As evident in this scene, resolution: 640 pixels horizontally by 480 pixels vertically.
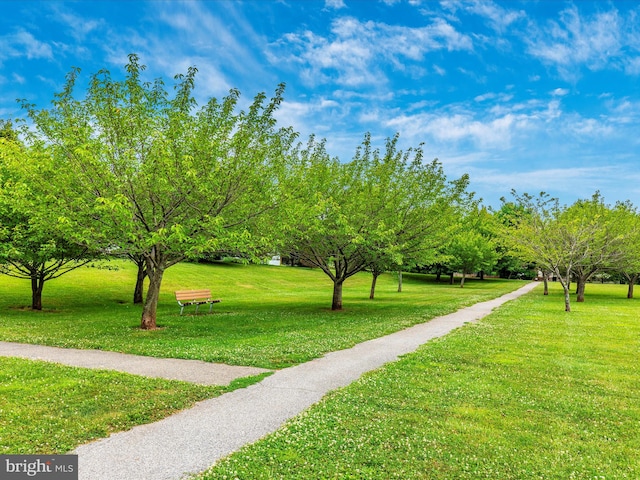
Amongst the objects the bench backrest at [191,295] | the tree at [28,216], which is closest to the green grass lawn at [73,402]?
the tree at [28,216]

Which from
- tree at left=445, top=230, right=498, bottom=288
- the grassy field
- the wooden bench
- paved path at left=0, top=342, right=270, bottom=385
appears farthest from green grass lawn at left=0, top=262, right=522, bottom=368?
tree at left=445, top=230, right=498, bottom=288

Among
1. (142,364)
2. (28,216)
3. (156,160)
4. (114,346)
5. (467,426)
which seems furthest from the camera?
(28,216)

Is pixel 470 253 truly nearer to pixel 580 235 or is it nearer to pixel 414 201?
pixel 580 235

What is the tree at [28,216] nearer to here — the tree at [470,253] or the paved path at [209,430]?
the paved path at [209,430]

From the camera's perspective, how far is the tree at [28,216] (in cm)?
1304

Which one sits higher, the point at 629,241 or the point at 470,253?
the point at 629,241

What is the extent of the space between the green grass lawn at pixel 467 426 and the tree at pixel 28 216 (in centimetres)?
1015

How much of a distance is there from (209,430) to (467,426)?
3.48m

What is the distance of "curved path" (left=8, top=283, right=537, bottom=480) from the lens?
4.46m

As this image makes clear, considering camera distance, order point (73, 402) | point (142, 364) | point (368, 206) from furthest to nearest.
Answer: point (368, 206)
point (142, 364)
point (73, 402)

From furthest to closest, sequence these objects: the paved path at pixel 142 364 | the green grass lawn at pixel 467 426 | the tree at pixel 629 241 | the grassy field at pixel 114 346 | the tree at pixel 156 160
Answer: the tree at pixel 629 241
the tree at pixel 156 160
the paved path at pixel 142 364
the grassy field at pixel 114 346
the green grass lawn at pixel 467 426

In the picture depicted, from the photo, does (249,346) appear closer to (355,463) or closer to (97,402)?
(97,402)

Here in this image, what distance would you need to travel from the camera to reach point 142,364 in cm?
896

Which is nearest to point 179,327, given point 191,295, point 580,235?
point 191,295
